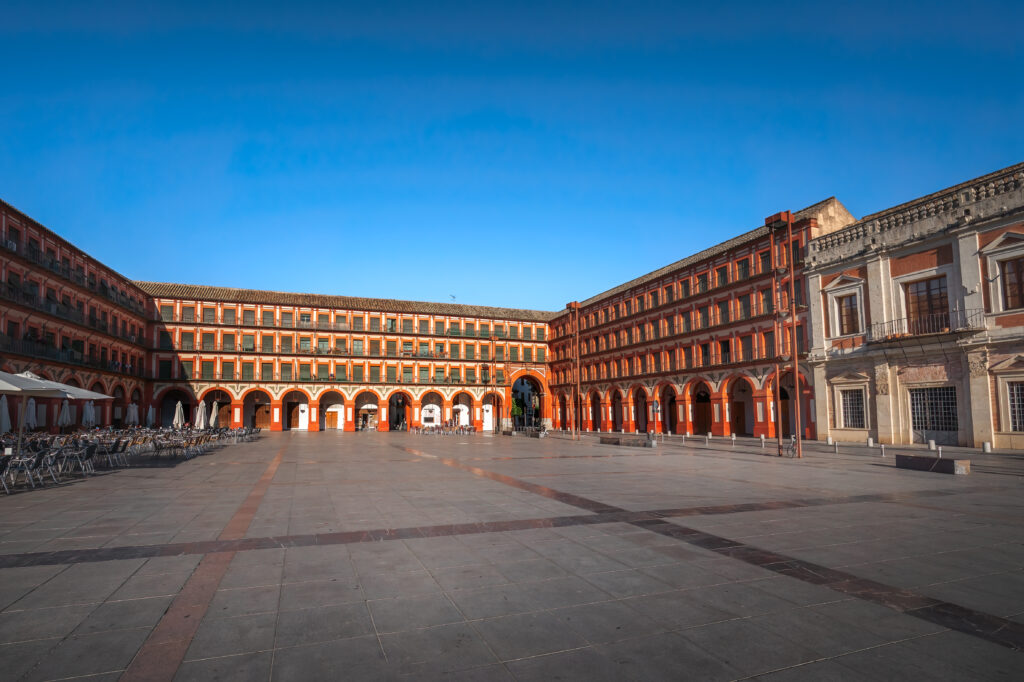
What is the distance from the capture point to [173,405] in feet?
171

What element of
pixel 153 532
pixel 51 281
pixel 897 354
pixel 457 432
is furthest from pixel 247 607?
pixel 457 432

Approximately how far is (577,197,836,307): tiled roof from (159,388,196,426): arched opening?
3644 cm

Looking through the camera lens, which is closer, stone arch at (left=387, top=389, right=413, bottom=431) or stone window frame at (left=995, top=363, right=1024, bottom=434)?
stone window frame at (left=995, top=363, right=1024, bottom=434)

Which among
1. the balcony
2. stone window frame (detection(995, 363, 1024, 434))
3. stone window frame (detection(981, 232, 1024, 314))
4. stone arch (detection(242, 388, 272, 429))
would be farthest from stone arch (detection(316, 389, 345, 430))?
stone window frame (detection(981, 232, 1024, 314))

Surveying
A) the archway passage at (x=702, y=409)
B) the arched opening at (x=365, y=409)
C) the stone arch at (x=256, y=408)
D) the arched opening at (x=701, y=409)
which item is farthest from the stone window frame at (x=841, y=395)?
the stone arch at (x=256, y=408)

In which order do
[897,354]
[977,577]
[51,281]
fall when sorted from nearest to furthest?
[977,577]
[897,354]
[51,281]

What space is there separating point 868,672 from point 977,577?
293cm

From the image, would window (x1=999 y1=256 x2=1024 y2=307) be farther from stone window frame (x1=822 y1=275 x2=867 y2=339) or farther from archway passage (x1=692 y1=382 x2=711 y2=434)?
archway passage (x1=692 y1=382 x2=711 y2=434)

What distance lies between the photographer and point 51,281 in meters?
32.8

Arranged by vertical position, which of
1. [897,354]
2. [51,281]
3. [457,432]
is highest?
[51,281]

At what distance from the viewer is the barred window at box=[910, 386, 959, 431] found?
77.4 ft

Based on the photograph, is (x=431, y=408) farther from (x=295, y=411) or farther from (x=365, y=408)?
(x=295, y=411)

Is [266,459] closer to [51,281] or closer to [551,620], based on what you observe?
[551,620]

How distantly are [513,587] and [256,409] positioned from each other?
55.0 metres
